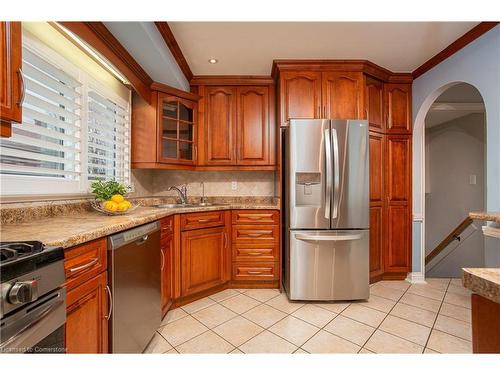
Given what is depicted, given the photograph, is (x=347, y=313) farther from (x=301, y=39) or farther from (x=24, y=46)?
(x=24, y=46)

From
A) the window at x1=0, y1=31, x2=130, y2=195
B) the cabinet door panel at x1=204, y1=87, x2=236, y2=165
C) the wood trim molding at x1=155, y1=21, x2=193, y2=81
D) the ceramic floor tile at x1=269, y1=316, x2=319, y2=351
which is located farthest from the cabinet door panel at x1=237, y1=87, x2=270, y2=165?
the ceramic floor tile at x1=269, y1=316, x2=319, y2=351

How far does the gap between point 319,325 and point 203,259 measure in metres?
1.16

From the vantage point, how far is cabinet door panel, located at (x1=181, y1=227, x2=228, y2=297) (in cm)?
209

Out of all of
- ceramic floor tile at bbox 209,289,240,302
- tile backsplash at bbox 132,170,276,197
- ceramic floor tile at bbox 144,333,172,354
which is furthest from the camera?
tile backsplash at bbox 132,170,276,197

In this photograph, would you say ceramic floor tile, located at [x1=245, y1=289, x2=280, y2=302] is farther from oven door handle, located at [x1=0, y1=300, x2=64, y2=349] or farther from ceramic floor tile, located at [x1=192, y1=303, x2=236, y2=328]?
oven door handle, located at [x1=0, y1=300, x2=64, y2=349]

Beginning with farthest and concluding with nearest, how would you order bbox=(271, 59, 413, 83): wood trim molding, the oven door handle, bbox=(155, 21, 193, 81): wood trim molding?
bbox=(271, 59, 413, 83): wood trim molding → bbox=(155, 21, 193, 81): wood trim molding → the oven door handle

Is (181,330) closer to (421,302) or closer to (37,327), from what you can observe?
(37,327)

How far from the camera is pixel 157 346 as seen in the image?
5.00 ft

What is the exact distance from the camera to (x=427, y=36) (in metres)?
2.02

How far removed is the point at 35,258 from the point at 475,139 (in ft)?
17.6

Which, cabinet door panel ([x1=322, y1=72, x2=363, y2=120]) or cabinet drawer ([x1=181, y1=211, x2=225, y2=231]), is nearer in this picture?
cabinet drawer ([x1=181, y1=211, x2=225, y2=231])

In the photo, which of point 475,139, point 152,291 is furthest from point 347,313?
point 475,139

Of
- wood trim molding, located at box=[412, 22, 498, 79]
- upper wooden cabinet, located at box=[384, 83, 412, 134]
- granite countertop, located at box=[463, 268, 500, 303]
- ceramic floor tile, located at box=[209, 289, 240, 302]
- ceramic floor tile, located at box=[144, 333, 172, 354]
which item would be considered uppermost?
wood trim molding, located at box=[412, 22, 498, 79]

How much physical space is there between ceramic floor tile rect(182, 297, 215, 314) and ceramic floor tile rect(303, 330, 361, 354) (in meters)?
0.97
